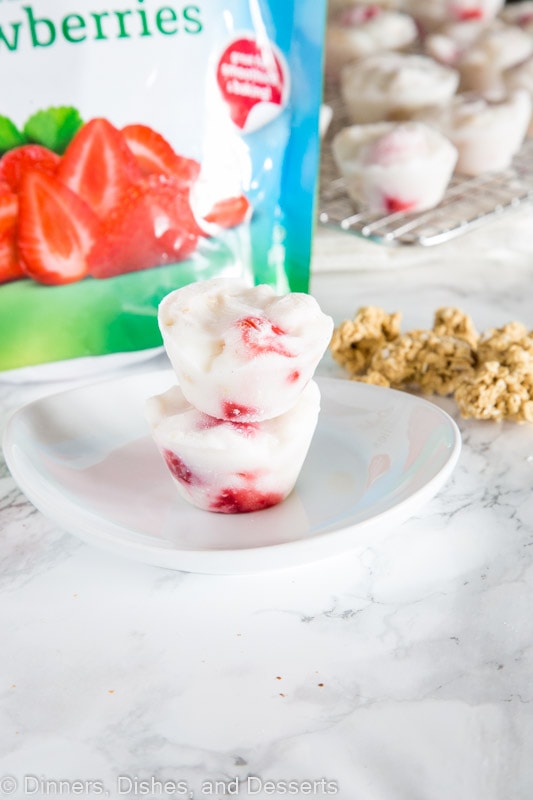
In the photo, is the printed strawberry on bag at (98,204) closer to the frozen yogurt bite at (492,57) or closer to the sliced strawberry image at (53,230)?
the sliced strawberry image at (53,230)

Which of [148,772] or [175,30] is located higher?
[175,30]

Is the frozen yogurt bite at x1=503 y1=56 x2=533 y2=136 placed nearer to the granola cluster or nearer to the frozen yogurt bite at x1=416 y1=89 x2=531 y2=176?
the frozen yogurt bite at x1=416 y1=89 x2=531 y2=176

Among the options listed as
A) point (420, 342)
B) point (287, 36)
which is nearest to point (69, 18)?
point (287, 36)

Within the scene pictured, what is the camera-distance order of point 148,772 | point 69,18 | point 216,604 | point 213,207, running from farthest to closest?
point 213,207 < point 69,18 < point 216,604 < point 148,772

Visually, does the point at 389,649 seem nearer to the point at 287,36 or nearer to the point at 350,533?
the point at 350,533

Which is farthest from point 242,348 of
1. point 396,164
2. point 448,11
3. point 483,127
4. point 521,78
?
point 448,11

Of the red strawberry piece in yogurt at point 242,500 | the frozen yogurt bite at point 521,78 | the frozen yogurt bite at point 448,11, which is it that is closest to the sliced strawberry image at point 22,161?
the red strawberry piece in yogurt at point 242,500

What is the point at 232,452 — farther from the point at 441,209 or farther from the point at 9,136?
the point at 441,209
